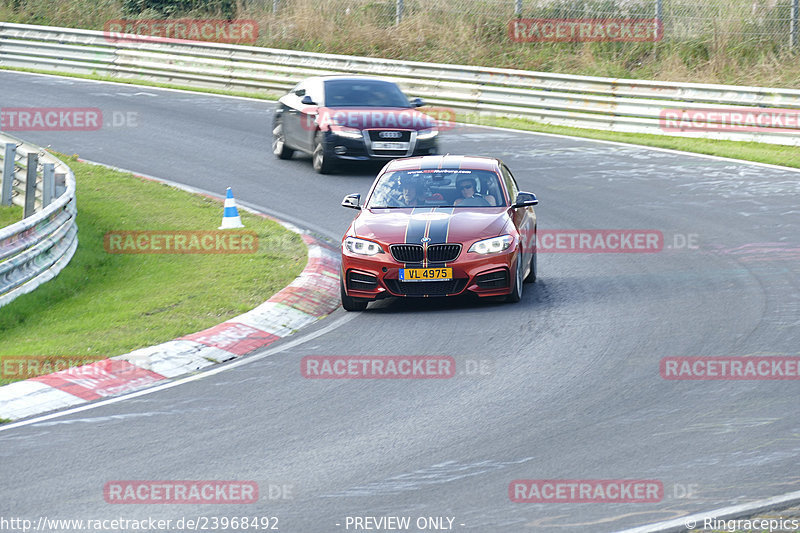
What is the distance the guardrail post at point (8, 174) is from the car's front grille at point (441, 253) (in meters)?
8.57

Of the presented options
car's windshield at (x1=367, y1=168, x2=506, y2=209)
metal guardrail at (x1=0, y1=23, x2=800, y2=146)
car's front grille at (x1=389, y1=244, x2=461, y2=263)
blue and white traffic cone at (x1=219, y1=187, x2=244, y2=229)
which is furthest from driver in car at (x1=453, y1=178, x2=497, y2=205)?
metal guardrail at (x1=0, y1=23, x2=800, y2=146)

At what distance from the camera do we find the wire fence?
2730 cm

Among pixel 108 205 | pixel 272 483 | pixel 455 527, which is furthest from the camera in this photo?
pixel 108 205

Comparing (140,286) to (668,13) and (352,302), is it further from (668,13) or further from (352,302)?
(668,13)

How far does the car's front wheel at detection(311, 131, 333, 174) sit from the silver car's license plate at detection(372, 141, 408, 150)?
816mm

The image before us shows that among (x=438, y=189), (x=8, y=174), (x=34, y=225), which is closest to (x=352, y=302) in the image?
(x=438, y=189)

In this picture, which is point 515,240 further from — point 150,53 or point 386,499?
point 150,53

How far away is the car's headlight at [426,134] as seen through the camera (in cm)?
2028

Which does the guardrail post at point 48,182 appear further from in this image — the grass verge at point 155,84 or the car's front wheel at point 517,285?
the grass verge at point 155,84

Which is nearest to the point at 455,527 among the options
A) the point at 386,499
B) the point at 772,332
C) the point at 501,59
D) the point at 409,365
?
the point at 386,499

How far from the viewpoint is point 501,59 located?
30.2m

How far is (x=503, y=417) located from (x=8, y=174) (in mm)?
11827

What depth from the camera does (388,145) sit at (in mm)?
20188

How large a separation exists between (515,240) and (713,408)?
4.16 m
